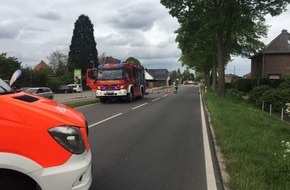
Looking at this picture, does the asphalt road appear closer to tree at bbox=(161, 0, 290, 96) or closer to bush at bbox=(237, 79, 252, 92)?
tree at bbox=(161, 0, 290, 96)

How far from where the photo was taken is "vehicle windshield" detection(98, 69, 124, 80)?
3020 centimetres

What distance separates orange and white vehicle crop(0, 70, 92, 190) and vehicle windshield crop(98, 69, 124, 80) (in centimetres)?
2571

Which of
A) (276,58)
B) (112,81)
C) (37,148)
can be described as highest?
(276,58)

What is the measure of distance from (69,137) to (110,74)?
2607cm

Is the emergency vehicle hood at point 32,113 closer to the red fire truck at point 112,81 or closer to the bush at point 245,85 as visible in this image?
the red fire truck at point 112,81

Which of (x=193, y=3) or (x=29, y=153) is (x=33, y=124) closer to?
(x=29, y=153)

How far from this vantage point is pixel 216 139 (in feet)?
37.1

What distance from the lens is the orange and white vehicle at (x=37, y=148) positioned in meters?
4.11

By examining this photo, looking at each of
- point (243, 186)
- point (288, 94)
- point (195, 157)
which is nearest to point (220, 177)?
point (243, 186)

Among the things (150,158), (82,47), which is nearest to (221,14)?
(150,158)

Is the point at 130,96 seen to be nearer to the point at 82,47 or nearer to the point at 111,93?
the point at 111,93

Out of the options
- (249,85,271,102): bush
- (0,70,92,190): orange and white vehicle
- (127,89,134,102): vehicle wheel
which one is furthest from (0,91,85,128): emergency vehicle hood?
(249,85,271,102): bush

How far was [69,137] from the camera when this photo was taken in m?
4.37

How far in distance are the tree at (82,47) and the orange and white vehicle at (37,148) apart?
97.4 m
